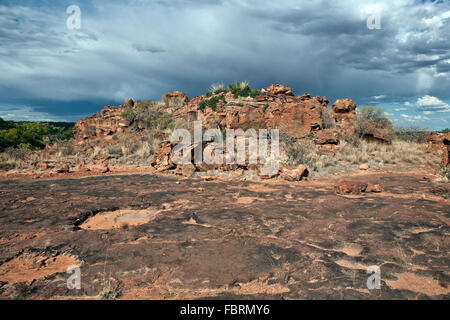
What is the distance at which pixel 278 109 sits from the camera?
558 inches

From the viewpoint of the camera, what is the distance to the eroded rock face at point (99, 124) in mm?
18273

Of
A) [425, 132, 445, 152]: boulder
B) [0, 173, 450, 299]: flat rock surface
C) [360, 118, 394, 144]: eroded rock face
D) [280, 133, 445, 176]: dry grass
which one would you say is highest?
[360, 118, 394, 144]: eroded rock face

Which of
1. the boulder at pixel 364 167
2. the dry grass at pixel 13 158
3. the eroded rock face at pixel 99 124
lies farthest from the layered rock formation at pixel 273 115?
the dry grass at pixel 13 158

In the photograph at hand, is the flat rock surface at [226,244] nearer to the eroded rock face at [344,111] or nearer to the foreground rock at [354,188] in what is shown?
the foreground rock at [354,188]

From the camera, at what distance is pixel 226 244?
3410 mm

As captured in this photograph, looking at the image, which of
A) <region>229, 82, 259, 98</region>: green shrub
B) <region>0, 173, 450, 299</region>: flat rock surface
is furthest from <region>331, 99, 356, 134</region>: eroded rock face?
<region>0, 173, 450, 299</region>: flat rock surface

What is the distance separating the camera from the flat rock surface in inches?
97.3

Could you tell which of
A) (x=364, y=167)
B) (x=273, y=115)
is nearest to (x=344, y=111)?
(x=273, y=115)

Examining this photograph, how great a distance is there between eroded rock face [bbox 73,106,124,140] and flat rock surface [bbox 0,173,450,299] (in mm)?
13015

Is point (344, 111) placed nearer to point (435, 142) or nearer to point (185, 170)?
point (435, 142)

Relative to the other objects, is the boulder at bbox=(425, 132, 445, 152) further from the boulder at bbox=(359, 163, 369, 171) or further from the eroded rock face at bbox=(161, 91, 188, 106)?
the eroded rock face at bbox=(161, 91, 188, 106)

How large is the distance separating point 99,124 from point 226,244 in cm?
1837

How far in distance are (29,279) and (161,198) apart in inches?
129
